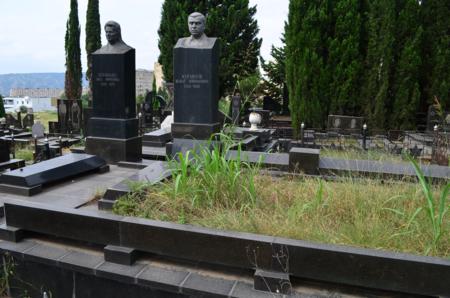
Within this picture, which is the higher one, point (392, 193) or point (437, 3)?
point (437, 3)

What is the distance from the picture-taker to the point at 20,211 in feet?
11.8

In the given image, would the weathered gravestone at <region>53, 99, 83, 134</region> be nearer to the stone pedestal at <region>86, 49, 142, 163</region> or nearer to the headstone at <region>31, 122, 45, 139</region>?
the headstone at <region>31, 122, 45, 139</region>

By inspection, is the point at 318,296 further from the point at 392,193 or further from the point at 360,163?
the point at 360,163

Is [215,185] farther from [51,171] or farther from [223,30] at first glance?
[223,30]

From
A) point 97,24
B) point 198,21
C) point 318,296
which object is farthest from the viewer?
point 97,24

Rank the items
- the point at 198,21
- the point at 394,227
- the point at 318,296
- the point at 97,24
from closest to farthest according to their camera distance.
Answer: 1. the point at 318,296
2. the point at 394,227
3. the point at 198,21
4. the point at 97,24

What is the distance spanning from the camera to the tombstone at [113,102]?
22.0 ft

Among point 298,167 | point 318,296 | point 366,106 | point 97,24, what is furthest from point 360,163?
point 97,24

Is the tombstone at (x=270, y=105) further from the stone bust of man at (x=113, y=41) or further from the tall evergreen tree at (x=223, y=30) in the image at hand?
the stone bust of man at (x=113, y=41)

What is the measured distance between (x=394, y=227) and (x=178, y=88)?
4919 mm

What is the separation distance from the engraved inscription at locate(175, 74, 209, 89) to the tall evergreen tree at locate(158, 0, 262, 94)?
14.2 metres

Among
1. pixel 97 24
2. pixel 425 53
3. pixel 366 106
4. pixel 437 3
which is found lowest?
pixel 366 106

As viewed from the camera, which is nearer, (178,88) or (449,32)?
(178,88)

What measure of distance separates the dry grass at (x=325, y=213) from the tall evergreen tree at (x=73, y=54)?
28563 mm
